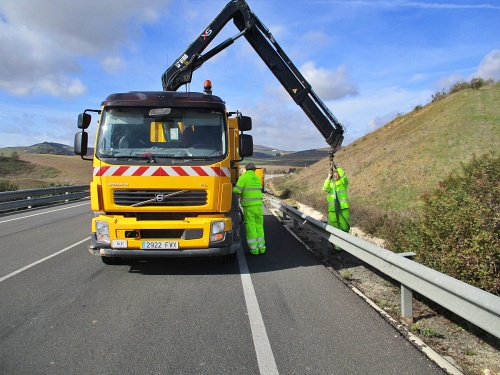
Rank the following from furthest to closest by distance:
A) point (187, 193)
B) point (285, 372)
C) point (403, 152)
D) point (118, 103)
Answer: point (403, 152) → point (118, 103) → point (187, 193) → point (285, 372)

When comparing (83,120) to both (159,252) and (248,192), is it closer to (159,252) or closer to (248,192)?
(159,252)

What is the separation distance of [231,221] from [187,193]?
83 cm

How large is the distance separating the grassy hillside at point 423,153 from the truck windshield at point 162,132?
1056 centimetres

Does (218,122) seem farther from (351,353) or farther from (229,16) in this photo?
(229,16)

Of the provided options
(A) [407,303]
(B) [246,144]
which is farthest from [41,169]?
(A) [407,303]

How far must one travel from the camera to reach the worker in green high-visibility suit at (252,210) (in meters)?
7.67

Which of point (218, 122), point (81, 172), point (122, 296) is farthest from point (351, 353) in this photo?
point (81, 172)

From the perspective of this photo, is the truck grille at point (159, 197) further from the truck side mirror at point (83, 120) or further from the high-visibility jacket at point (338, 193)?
the high-visibility jacket at point (338, 193)

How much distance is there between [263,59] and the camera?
11891 mm

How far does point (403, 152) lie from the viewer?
2389 centimetres

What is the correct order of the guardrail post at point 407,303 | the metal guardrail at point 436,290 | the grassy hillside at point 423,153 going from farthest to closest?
the grassy hillside at point 423,153 → the guardrail post at point 407,303 → the metal guardrail at point 436,290

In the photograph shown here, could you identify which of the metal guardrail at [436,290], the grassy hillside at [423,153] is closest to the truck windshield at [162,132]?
the metal guardrail at [436,290]

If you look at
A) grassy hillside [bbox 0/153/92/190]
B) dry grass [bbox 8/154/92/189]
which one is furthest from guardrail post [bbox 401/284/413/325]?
grassy hillside [bbox 0/153/92/190]

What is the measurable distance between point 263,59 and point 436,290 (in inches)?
376
